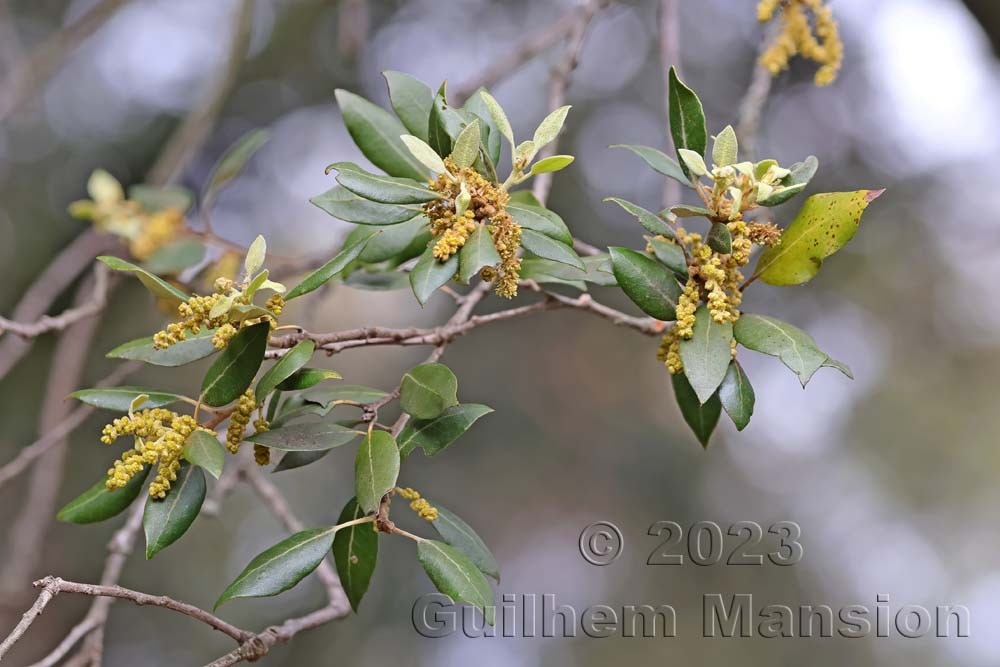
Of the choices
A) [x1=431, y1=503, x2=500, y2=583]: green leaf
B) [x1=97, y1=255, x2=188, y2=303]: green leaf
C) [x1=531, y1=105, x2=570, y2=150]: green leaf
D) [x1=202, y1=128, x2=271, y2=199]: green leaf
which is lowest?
[x1=431, y1=503, x2=500, y2=583]: green leaf

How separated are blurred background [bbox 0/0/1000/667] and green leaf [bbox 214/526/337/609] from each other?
63.8 inches

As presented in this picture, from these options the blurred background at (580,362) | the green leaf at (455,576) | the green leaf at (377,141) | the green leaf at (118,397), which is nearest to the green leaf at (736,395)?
the green leaf at (455,576)

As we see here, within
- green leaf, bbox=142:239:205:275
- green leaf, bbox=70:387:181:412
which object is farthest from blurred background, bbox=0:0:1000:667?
green leaf, bbox=70:387:181:412

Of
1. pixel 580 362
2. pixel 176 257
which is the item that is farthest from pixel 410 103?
pixel 580 362

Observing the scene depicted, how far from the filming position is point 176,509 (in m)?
0.68

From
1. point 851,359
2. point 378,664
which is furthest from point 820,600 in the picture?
point 378,664

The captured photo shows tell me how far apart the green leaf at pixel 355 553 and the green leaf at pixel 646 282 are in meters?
0.29

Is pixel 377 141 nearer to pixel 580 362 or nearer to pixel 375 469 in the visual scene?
pixel 375 469

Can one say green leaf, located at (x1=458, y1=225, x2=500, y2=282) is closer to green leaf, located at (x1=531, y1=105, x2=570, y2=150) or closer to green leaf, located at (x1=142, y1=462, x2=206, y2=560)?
green leaf, located at (x1=531, y1=105, x2=570, y2=150)

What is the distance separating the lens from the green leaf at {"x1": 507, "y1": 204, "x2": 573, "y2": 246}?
69 cm

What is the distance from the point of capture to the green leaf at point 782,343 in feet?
2.12

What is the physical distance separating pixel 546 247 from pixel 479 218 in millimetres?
58

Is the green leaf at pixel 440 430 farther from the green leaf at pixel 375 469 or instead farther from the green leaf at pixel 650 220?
the green leaf at pixel 650 220

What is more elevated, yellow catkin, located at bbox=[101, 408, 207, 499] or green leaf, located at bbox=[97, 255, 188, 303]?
green leaf, located at bbox=[97, 255, 188, 303]
